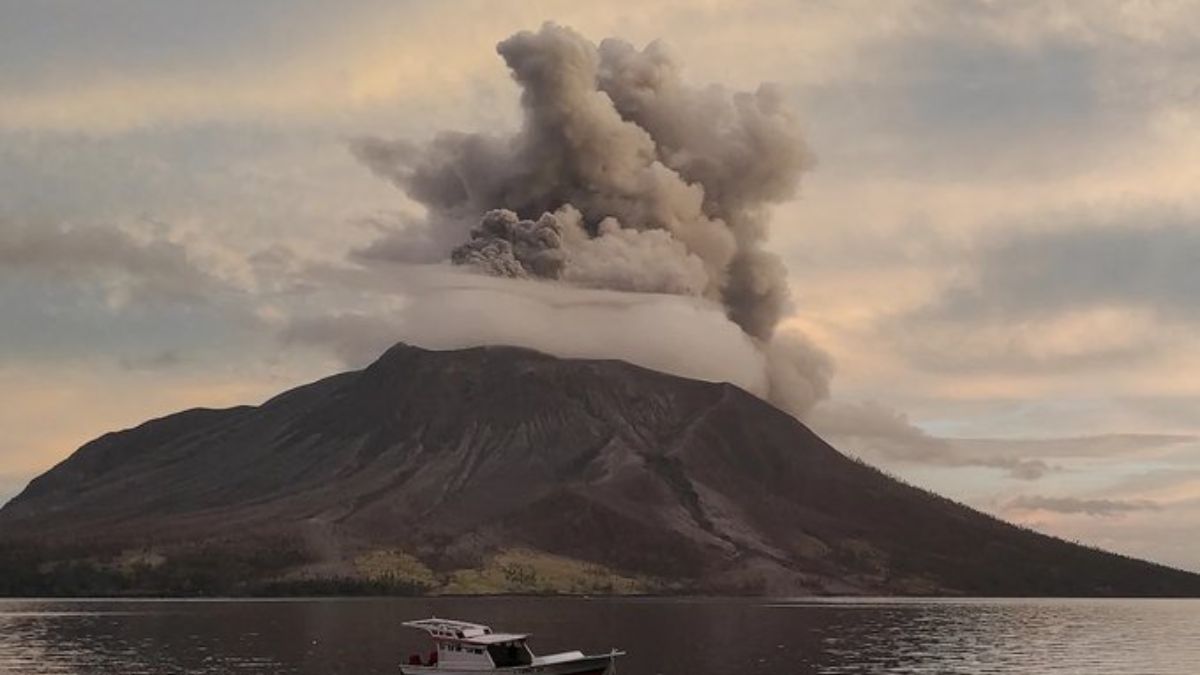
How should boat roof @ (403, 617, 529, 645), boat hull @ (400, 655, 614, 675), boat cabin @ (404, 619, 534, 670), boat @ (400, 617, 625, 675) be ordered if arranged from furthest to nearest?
1. boat roof @ (403, 617, 529, 645)
2. boat cabin @ (404, 619, 534, 670)
3. boat @ (400, 617, 625, 675)
4. boat hull @ (400, 655, 614, 675)

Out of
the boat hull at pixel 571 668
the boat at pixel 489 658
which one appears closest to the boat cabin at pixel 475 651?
the boat at pixel 489 658

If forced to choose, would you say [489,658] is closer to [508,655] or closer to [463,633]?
[508,655]

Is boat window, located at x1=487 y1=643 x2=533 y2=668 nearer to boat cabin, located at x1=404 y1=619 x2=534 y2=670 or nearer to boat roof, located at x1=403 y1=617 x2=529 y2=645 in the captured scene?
boat cabin, located at x1=404 y1=619 x2=534 y2=670

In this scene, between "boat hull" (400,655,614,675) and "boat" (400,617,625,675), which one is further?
"boat" (400,617,625,675)

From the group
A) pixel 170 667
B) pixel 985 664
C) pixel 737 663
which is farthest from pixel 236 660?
pixel 985 664

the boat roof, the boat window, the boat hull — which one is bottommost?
the boat hull

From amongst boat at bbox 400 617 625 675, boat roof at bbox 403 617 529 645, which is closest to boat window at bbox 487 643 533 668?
boat at bbox 400 617 625 675

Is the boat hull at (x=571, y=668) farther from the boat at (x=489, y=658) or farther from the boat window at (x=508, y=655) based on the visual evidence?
the boat window at (x=508, y=655)
